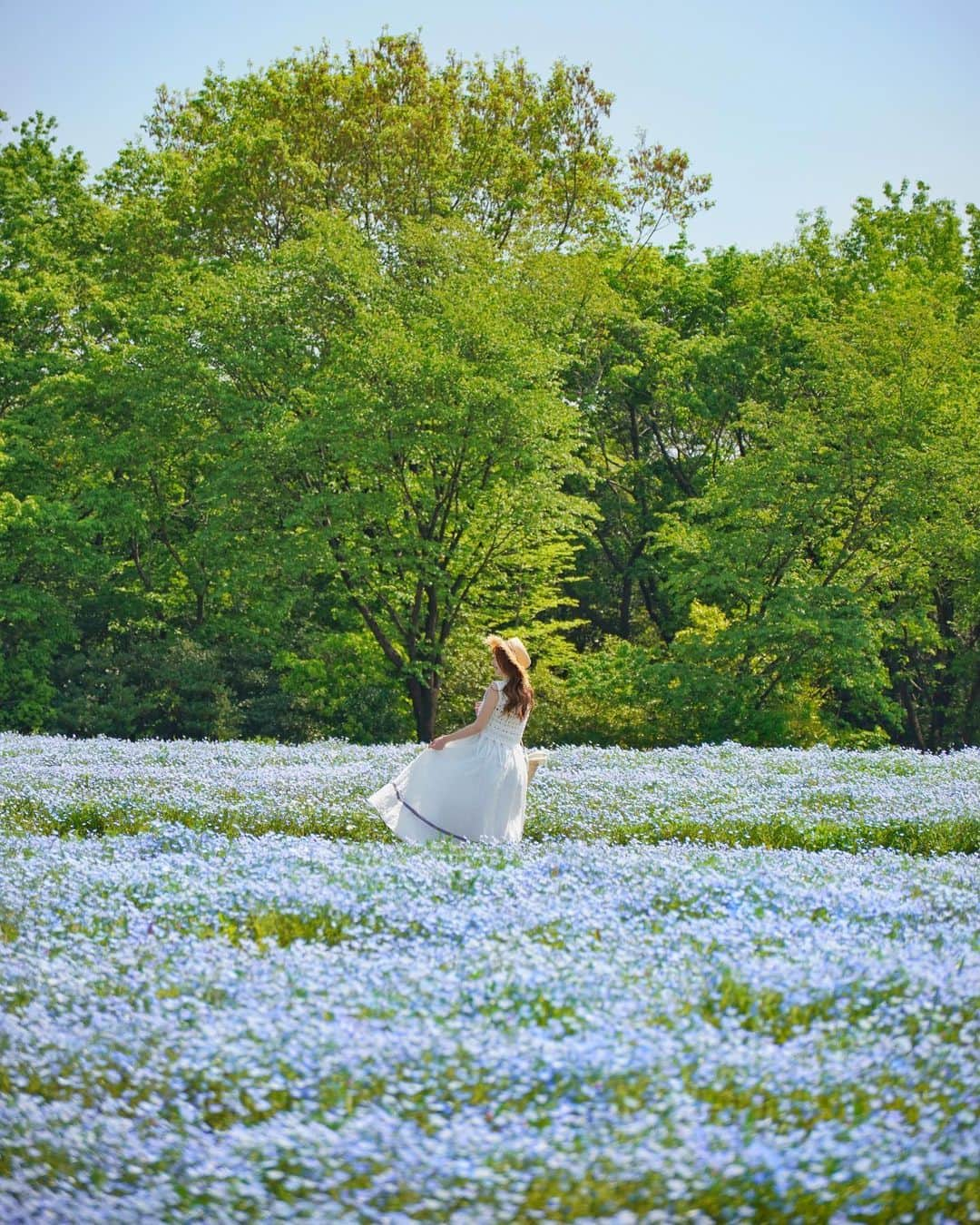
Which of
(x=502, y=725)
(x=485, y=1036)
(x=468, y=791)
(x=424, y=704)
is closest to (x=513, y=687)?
(x=502, y=725)

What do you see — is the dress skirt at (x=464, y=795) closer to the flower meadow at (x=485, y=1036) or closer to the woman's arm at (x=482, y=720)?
the woman's arm at (x=482, y=720)

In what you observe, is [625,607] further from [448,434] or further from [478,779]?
[478,779]

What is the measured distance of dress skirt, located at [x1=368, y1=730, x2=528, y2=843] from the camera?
954 cm

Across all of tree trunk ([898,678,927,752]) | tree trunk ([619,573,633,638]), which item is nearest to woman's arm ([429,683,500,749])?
tree trunk ([898,678,927,752])

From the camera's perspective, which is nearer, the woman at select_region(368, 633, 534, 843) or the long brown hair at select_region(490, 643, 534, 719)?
the long brown hair at select_region(490, 643, 534, 719)

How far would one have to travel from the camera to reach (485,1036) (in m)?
4.24

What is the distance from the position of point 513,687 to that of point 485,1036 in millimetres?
5429

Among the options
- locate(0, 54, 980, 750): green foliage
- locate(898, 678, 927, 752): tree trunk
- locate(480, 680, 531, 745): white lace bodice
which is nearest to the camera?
locate(480, 680, 531, 745): white lace bodice

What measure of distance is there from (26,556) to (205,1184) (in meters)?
23.3

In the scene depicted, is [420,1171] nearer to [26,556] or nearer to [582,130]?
[26,556]

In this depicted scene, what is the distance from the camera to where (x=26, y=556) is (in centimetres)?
2541

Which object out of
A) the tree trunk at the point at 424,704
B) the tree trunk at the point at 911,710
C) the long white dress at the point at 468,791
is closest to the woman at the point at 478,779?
the long white dress at the point at 468,791

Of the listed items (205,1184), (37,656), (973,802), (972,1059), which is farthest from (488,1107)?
(37,656)

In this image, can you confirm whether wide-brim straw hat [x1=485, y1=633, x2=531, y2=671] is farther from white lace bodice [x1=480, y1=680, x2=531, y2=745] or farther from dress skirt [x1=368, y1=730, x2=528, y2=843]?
dress skirt [x1=368, y1=730, x2=528, y2=843]
